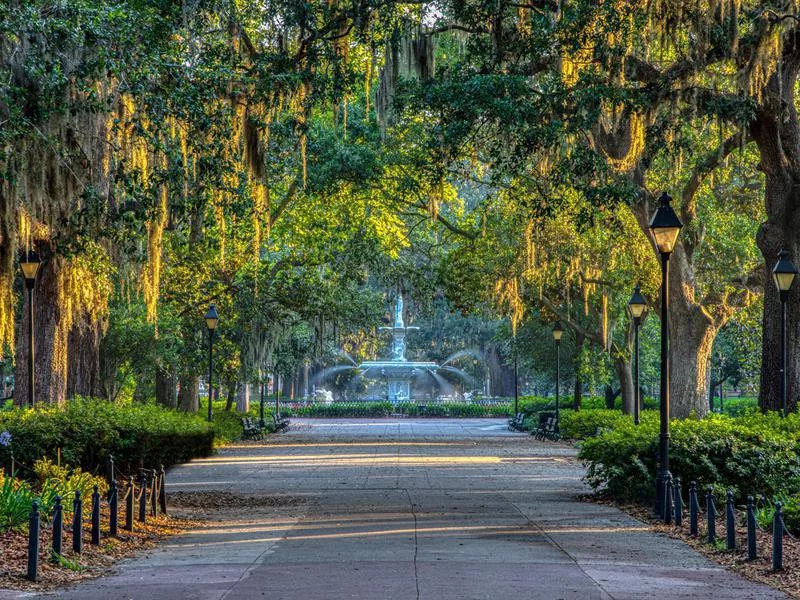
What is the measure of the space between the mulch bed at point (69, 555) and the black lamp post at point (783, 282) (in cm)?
1101

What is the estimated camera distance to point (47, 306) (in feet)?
78.6

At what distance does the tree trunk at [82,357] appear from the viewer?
26984 millimetres

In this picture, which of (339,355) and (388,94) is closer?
(388,94)

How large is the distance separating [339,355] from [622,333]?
137 ft

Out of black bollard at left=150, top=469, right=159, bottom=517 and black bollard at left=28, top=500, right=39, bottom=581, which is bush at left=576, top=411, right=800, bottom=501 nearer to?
black bollard at left=150, top=469, right=159, bottom=517

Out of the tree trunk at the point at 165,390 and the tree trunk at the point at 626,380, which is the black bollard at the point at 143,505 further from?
→ the tree trunk at the point at 626,380

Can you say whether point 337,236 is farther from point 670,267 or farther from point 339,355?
point 339,355

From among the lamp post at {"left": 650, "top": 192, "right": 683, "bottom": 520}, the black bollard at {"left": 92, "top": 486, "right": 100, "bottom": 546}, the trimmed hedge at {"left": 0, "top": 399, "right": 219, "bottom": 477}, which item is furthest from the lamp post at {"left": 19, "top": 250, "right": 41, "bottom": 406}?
the lamp post at {"left": 650, "top": 192, "right": 683, "bottom": 520}

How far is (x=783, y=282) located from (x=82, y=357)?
16.1m

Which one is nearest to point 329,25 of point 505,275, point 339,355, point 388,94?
point 388,94

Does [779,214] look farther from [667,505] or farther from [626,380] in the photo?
[626,380]

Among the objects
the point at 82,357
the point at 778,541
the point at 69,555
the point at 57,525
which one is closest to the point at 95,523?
the point at 69,555

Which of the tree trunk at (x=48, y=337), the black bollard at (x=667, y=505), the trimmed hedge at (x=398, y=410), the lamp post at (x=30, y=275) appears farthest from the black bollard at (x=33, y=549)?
the trimmed hedge at (x=398, y=410)

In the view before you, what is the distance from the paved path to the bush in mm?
751
